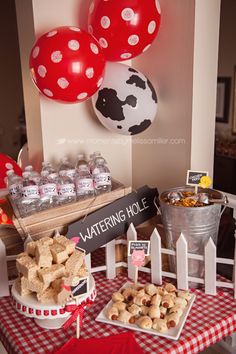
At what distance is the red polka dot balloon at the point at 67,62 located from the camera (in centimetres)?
160

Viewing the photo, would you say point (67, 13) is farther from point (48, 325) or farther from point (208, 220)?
point (48, 325)

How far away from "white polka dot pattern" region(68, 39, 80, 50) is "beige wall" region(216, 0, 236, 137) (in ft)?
9.98

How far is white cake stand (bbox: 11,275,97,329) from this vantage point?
1.33 meters

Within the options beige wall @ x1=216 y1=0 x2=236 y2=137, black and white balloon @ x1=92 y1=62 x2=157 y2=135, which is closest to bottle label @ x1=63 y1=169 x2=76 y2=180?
black and white balloon @ x1=92 y1=62 x2=157 y2=135

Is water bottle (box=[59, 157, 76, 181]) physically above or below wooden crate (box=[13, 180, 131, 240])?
above

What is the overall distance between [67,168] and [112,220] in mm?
405

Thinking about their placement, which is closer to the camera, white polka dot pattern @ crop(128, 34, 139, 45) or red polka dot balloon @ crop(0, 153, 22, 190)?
white polka dot pattern @ crop(128, 34, 139, 45)

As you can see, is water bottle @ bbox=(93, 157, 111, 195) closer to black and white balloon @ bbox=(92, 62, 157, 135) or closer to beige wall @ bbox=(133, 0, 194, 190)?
black and white balloon @ bbox=(92, 62, 157, 135)

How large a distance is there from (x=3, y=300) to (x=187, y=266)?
0.75 metres

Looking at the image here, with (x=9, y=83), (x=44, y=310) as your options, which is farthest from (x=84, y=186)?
(x=9, y=83)

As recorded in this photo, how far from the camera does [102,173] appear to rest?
1.78m

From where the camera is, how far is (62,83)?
1.64 m

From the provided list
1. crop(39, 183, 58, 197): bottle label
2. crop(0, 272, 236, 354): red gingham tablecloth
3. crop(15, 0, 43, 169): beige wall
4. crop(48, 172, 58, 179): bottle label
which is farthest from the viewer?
crop(15, 0, 43, 169): beige wall

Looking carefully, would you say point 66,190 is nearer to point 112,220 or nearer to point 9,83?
point 112,220
